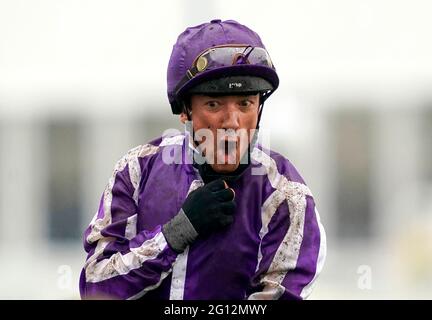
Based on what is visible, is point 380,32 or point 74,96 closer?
point 380,32

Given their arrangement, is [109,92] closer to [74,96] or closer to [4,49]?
[74,96]

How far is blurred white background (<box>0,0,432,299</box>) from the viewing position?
859cm

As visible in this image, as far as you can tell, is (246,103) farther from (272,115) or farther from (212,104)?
(272,115)

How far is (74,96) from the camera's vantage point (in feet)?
31.8

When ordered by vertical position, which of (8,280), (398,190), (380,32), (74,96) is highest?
(380,32)

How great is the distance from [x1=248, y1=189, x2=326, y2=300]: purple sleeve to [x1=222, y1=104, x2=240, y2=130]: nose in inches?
8.8

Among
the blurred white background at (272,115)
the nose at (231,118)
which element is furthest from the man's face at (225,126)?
the blurred white background at (272,115)

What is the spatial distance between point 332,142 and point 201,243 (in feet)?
23.5

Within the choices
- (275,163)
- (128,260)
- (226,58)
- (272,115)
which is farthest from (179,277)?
(272,115)

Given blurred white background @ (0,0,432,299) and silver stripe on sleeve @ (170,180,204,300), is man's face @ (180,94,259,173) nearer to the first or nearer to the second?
silver stripe on sleeve @ (170,180,204,300)

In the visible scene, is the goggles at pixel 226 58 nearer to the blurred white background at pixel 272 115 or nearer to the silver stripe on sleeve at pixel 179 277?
the silver stripe on sleeve at pixel 179 277

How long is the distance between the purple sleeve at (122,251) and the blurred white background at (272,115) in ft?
19.0

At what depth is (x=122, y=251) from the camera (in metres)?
2.44
